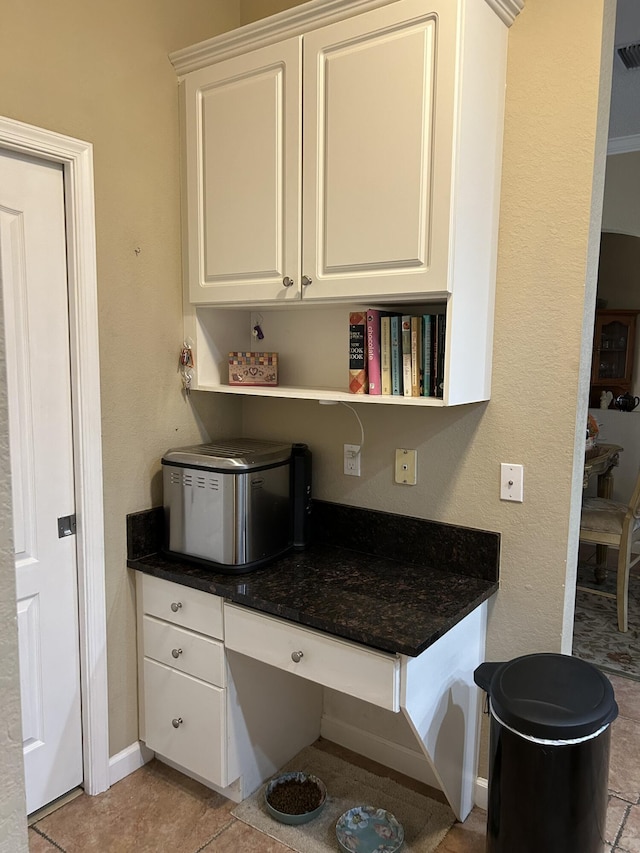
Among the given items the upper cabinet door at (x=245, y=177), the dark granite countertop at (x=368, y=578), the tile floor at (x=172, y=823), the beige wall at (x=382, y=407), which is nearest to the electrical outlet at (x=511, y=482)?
the beige wall at (x=382, y=407)

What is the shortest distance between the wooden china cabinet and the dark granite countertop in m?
3.83

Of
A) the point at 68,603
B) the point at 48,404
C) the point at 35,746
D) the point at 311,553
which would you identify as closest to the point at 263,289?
the point at 48,404

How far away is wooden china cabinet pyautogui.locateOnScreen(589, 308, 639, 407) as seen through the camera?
5.25 metres

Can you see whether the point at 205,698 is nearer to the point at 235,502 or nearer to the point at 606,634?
the point at 235,502

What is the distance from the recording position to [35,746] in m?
1.96

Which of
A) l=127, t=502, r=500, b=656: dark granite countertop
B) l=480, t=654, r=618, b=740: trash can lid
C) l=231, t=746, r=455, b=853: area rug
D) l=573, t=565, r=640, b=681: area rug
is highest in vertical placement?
l=127, t=502, r=500, b=656: dark granite countertop

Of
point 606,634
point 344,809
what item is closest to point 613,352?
point 606,634

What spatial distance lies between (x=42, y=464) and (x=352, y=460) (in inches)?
40.0

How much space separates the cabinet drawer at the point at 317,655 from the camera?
1.59 m

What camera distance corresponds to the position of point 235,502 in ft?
6.50

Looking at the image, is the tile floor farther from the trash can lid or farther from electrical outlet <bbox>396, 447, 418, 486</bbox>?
electrical outlet <bbox>396, 447, 418, 486</bbox>

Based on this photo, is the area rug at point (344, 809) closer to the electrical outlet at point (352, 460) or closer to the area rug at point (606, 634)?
the electrical outlet at point (352, 460)

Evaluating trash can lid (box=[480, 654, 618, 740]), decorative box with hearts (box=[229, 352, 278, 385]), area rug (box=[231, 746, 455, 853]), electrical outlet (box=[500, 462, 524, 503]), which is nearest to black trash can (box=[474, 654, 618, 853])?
trash can lid (box=[480, 654, 618, 740])

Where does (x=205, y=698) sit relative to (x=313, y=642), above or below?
below
